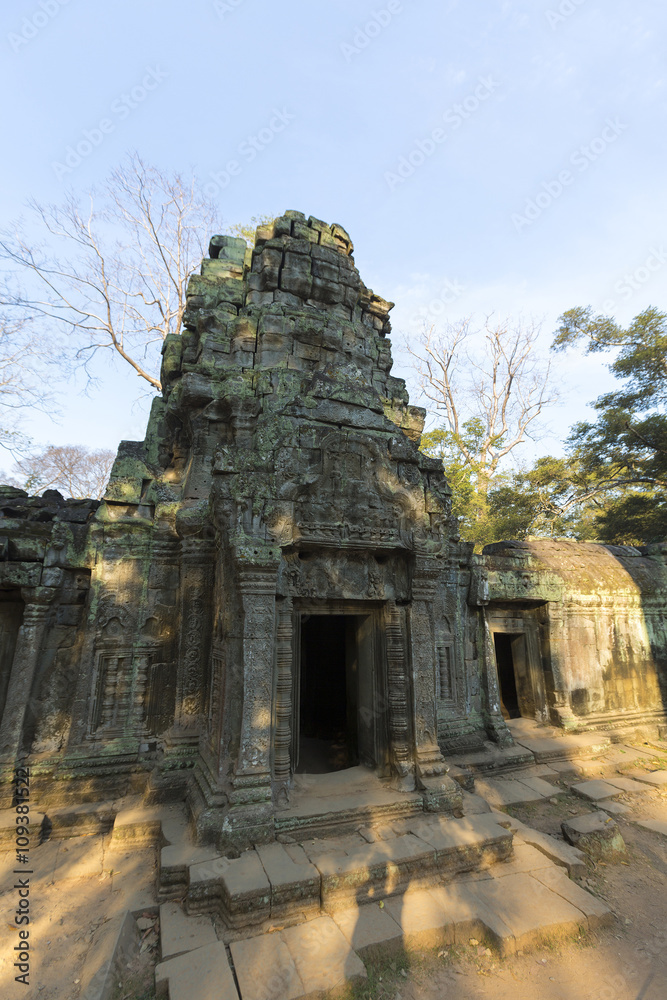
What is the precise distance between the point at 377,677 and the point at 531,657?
4.74 m

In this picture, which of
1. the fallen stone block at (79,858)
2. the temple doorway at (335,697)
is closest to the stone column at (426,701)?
the temple doorway at (335,697)

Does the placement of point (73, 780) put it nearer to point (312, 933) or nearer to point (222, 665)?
point (222, 665)

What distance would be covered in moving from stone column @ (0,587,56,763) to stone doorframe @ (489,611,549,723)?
23.9ft

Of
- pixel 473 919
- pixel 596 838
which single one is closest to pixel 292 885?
pixel 473 919

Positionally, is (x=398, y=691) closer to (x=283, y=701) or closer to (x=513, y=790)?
(x=283, y=701)

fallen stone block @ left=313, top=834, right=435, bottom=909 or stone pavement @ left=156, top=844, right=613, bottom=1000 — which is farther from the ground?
fallen stone block @ left=313, top=834, right=435, bottom=909

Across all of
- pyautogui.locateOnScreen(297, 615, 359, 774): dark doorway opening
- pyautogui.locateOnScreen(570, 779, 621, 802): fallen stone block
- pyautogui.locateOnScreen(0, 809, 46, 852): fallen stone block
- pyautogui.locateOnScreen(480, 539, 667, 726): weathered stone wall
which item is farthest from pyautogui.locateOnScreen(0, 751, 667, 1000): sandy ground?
pyautogui.locateOnScreen(480, 539, 667, 726): weathered stone wall

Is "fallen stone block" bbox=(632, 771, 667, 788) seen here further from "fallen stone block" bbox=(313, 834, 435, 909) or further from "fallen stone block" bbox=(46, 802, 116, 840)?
"fallen stone block" bbox=(46, 802, 116, 840)

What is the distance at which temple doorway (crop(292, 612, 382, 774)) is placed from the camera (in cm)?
585

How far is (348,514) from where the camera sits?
5461 mm

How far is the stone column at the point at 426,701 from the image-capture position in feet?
16.7

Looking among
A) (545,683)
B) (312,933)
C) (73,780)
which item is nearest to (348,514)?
(312,933)

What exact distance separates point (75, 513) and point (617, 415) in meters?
17.8

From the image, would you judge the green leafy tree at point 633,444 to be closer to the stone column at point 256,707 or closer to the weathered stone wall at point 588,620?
the weathered stone wall at point 588,620
